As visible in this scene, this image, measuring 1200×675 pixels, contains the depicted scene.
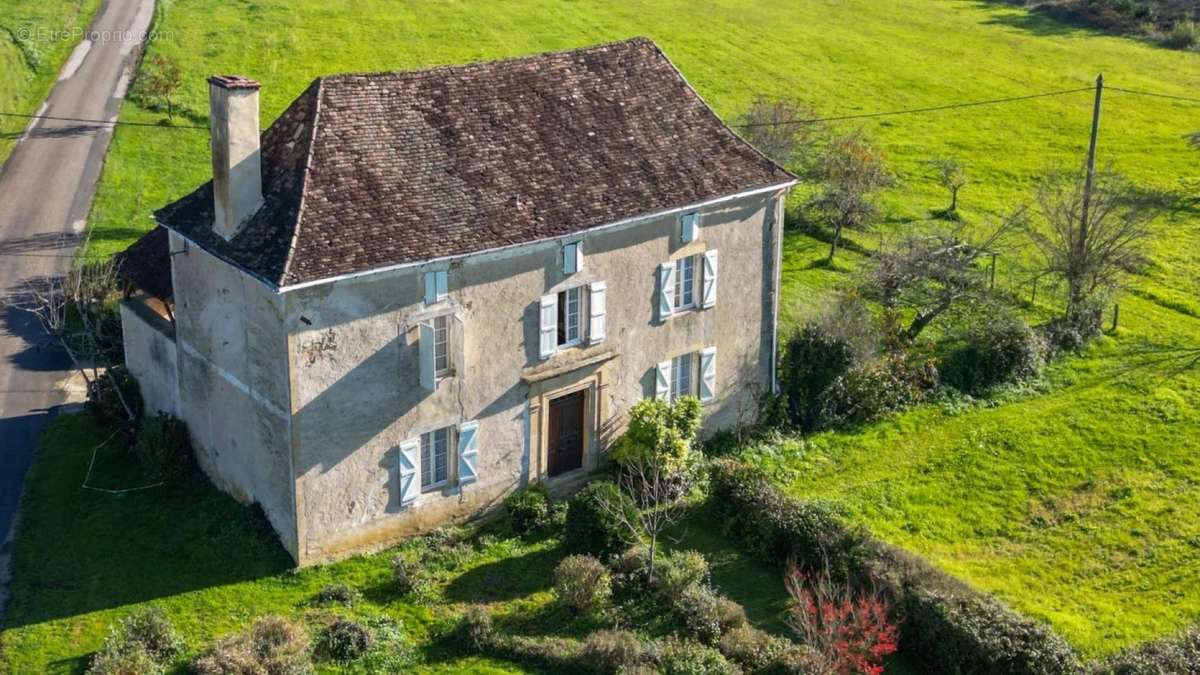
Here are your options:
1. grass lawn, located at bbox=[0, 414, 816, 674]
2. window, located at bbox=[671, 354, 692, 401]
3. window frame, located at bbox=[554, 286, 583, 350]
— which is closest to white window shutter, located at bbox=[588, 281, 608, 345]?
window frame, located at bbox=[554, 286, 583, 350]

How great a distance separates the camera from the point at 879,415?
3422 centimetres

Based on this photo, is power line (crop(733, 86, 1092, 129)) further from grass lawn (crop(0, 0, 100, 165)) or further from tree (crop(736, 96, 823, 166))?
grass lawn (crop(0, 0, 100, 165))

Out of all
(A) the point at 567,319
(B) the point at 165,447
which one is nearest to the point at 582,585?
(A) the point at 567,319

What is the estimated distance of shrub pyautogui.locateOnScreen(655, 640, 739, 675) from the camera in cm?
2356

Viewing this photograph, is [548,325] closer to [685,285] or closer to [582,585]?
[685,285]

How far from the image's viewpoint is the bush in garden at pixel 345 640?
Answer: 2391 centimetres

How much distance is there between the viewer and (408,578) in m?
25.9

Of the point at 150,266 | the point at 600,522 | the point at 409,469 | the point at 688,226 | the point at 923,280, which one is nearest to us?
the point at 600,522

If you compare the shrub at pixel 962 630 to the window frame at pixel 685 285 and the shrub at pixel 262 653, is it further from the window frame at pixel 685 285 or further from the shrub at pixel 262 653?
the shrub at pixel 262 653

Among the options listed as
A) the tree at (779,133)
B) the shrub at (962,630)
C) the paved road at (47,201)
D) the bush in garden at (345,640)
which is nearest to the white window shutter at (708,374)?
the shrub at (962,630)

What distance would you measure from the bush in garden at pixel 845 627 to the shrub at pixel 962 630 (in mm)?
478

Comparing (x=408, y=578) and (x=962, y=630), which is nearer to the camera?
(x=962, y=630)

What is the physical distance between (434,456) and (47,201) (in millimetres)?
27208

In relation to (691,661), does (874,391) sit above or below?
above
